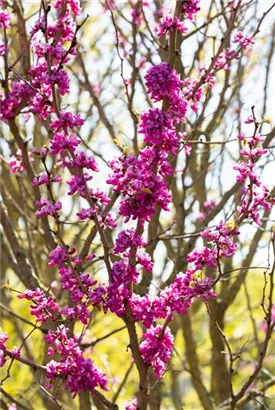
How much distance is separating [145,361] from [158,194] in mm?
905

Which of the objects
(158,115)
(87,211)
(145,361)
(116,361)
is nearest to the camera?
(158,115)

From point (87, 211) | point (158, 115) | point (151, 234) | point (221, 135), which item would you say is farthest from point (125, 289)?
point (221, 135)

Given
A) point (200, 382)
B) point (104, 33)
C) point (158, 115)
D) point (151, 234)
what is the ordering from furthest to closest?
1. point (104, 33)
2. point (200, 382)
3. point (151, 234)
4. point (158, 115)

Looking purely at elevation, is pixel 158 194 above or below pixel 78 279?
above

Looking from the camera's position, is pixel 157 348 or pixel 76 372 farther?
pixel 157 348

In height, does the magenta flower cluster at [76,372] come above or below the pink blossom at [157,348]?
below

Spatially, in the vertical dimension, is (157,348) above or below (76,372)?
above

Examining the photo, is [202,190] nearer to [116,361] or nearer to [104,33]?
[104,33]

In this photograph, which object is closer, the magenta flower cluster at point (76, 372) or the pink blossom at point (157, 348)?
the magenta flower cluster at point (76, 372)

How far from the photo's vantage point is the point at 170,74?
9.07 ft

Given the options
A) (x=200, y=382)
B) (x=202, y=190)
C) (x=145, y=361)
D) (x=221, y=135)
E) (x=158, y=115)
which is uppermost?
(x=221, y=135)

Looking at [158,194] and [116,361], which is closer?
[158,194]

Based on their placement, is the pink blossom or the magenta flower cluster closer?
the magenta flower cluster

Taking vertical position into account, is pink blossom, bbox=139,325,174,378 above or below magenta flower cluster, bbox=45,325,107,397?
above
